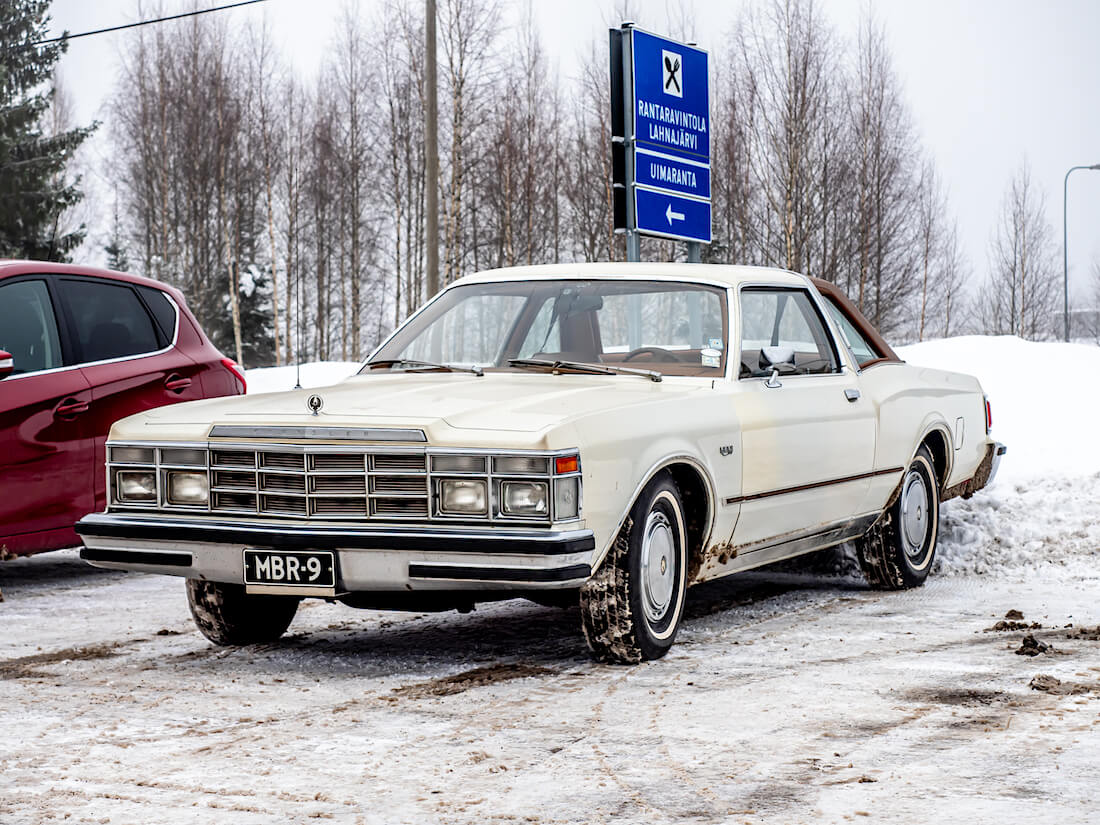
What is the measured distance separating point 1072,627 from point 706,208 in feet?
29.5

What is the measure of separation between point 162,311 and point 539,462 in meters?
4.41

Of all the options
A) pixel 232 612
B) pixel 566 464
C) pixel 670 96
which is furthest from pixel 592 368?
pixel 670 96

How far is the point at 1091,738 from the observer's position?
14.6 feet

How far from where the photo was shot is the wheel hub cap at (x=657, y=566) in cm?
576

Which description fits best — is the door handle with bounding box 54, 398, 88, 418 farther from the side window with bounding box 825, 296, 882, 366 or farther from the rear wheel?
the side window with bounding box 825, 296, 882, 366

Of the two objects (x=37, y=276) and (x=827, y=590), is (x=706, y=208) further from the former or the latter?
(x=37, y=276)

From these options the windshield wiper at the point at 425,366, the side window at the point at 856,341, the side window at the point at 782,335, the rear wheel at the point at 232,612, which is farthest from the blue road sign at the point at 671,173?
the rear wheel at the point at 232,612

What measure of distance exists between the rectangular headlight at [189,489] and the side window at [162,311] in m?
3.17

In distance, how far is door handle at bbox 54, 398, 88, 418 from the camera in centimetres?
769

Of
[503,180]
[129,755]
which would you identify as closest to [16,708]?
[129,755]

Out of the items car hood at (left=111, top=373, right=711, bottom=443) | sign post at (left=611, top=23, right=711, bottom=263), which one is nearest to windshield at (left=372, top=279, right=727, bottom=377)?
car hood at (left=111, top=373, right=711, bottom=443)

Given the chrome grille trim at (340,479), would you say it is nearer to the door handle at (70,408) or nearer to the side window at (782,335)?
the side window at (782,335)

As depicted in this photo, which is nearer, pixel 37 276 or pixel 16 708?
pixel 16 708

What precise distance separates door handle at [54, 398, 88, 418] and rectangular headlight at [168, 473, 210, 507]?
227 centimetres
